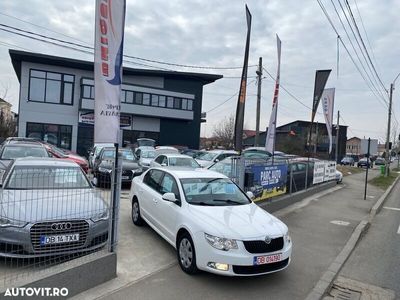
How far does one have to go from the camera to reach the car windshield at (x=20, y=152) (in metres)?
11.7

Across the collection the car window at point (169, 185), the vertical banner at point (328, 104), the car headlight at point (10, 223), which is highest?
the vertical banner at point (328, 104)

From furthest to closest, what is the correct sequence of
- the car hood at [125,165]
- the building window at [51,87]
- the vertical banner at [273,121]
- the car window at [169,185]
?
the building window at [51,87], the vertical banner at [273,121], the car hood at [125,165], the car window at [169,185]

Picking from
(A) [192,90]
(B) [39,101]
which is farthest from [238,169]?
(A) [192,90]

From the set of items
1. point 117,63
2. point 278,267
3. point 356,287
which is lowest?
point 356,287

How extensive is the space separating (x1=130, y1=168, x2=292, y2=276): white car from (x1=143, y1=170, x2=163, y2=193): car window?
0.04 metres

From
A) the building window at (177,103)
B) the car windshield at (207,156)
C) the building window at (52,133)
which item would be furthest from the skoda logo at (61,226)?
the building window at (177,103)

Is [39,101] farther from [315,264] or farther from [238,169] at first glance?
[315,264]

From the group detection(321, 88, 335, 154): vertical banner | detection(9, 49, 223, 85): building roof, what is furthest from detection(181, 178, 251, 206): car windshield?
detection(9, 49, 223, 85): building roof

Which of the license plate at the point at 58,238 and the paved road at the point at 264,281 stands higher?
the license plate at the point at 58,238

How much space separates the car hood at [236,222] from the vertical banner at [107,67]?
174cm

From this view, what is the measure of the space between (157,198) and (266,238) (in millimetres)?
2454

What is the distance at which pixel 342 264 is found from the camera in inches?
250

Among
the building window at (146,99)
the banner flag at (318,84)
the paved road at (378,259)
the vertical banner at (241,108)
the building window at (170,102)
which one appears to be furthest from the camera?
the building window at (170,102)

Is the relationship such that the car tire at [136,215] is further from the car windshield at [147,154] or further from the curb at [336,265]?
the car windshield at [147,154]
